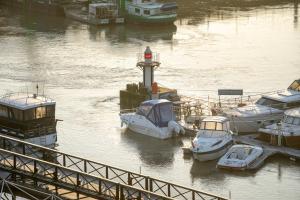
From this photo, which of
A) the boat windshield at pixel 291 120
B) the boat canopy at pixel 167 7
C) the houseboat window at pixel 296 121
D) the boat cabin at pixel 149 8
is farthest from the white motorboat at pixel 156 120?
the boat canopy at pixel 167 7

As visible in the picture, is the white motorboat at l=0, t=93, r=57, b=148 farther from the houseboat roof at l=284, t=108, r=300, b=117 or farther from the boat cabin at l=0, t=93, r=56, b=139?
the houseboat roof at l=284, t=108, r=300, b=117

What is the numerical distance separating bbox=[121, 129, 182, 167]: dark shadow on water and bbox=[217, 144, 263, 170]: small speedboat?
6.25 ft

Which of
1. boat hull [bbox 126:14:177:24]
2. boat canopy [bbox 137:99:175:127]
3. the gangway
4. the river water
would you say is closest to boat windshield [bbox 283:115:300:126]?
the river water

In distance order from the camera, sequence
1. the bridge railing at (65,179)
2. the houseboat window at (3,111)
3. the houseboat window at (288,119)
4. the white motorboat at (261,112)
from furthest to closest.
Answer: the white motorboat at (261,112), the houseboat window at (288,119), the houseboat window at (3,111), the bridge railing at (65,179)

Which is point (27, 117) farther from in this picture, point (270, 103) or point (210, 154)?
point (270, 103)

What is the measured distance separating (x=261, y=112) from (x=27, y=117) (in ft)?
27.1

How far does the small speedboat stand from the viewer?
27.9 m

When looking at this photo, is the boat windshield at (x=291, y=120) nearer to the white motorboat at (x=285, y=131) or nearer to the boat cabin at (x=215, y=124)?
the white motorboat at (x=285, y=131)

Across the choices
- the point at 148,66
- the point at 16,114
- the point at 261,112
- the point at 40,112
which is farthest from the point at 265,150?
the point at 16,114

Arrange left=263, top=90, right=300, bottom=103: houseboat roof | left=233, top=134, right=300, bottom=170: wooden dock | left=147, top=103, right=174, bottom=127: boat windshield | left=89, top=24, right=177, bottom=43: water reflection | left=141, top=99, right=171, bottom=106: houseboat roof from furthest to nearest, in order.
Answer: left=89, top=24, right=177, bottom=43: water reflection, left=263, top=90, right=300, bottom=103: houseboat roof, left=141, top=99, right=171, bottom=106: houseboat roof, left=147, top=103, right=174, bottom=127: boat windshield, left=233, top=134, right=300, bottom=170: wooden dock

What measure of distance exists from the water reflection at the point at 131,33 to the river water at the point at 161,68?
0.06 m

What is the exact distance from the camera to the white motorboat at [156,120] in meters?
31.3

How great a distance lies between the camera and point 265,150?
29344mm

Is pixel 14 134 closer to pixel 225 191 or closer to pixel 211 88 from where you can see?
pixel 225 191
